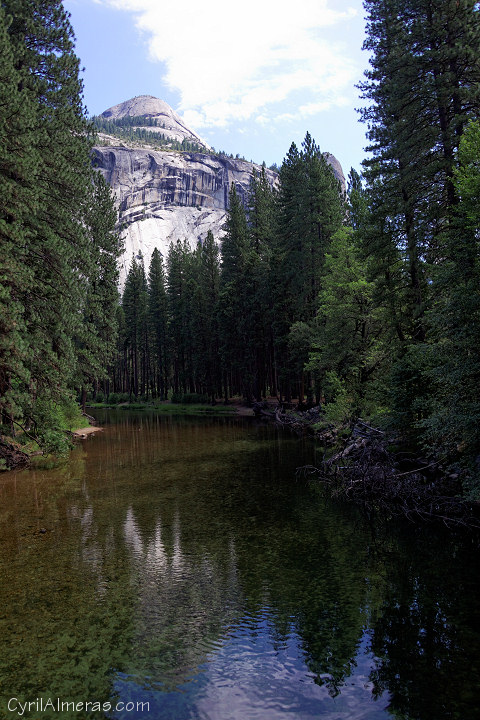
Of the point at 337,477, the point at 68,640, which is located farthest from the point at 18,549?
the point at 337,477

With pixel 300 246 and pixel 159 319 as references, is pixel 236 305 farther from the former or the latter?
pixel 159 319

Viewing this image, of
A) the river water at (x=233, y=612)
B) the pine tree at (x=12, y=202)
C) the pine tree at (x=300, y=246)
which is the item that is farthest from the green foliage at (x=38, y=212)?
the pine tree at (x=300, y=246)

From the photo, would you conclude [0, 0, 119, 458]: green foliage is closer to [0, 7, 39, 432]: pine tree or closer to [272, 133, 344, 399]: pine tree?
[0, 7, 39, 432]: pine tree

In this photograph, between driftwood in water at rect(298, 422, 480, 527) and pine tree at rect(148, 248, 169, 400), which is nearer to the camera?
driftwood in water at rect(298, 422, 480, 527)

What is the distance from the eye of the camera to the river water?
5.92m

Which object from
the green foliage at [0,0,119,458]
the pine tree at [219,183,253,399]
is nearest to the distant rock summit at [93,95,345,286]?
the pine tree at [219,183,253,399]

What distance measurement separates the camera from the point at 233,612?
8.08m

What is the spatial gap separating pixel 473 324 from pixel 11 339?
14836 millimetres

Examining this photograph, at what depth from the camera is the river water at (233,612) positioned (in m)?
5.92

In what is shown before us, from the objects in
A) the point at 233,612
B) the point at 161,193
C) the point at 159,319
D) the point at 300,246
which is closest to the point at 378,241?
the point at 233,612

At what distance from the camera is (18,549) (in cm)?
1128

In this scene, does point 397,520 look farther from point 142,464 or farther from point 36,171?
point 36,171

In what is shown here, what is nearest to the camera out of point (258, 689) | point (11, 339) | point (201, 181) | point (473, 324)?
point (258, 689)

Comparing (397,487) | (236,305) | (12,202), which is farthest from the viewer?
(236,305)
